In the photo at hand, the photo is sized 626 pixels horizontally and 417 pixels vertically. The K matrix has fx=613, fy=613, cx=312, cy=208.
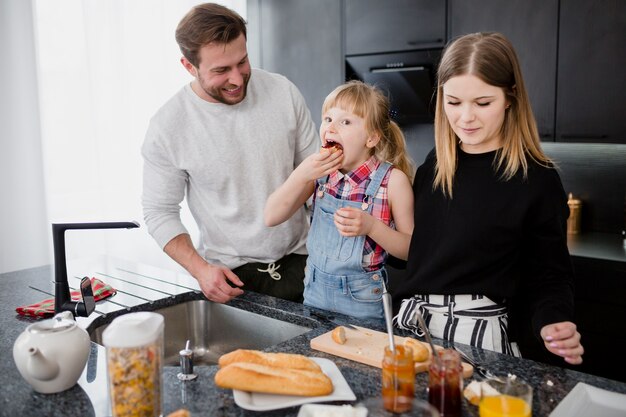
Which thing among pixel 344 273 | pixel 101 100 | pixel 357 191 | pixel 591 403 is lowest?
pixel 591 403

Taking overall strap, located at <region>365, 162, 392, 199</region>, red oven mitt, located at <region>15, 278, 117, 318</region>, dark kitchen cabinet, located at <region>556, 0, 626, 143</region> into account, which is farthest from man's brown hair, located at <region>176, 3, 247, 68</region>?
dark kitchen cabinet, located at <region>556, 0, 626, 143</region>

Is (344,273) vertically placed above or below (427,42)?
below

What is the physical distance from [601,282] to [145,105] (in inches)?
110

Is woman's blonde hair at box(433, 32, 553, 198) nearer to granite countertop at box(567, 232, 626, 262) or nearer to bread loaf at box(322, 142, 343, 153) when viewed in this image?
bread loaf at box(322, 142, 343, 153)

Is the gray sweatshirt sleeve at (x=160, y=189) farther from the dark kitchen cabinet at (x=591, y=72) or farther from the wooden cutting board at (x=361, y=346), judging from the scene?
the dark kitchen cabinet at (x=591, y=72)

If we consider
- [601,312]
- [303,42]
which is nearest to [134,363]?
[601,312]

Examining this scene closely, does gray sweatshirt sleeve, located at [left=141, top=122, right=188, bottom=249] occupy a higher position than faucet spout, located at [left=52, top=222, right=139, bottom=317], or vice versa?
gray sweatshirt sleeve, located at [left=141, top=122, right=188, bottom=249]

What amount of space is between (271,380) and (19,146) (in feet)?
8.86

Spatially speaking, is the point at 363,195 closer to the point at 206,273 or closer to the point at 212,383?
the point at 206,273

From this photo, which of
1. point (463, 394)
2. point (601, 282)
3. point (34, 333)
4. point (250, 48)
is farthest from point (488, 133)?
point (250, 48)

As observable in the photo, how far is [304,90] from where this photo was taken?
407cm

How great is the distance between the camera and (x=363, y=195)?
1.82m

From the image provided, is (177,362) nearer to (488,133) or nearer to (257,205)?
(257,205)

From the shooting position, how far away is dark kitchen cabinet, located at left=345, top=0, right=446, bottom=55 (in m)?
3.43
